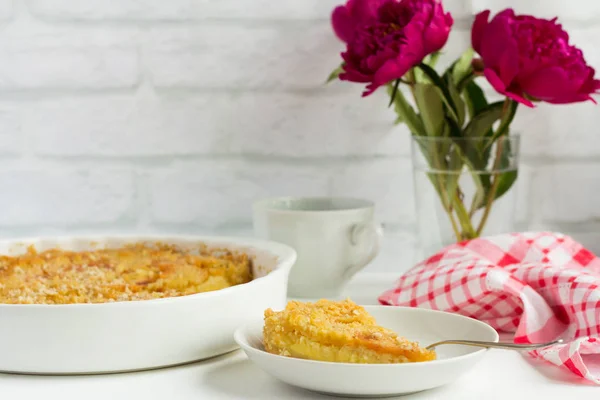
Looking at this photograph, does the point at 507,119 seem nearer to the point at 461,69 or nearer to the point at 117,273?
the point at 461,69

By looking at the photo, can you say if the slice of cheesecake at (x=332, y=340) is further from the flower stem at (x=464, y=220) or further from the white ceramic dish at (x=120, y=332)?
the flower stem at (x=464, y=220)

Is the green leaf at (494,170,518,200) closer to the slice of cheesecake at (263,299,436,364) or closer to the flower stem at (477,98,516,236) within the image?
the flower stem at (477,98,516,236)

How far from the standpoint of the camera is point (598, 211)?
1.25 m

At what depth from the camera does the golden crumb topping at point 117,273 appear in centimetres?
78

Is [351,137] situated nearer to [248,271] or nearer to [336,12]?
[336,12]

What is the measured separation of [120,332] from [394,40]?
49cm

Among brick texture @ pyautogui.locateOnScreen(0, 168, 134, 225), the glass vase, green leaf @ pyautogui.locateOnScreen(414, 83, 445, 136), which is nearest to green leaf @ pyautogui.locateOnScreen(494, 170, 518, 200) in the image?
the glass vase

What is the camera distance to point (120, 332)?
70 centimetres

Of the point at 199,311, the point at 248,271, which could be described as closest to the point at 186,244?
the point at 248,271

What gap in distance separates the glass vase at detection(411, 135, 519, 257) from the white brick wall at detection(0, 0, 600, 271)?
0.17m

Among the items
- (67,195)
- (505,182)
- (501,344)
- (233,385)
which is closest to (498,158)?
(505,182)

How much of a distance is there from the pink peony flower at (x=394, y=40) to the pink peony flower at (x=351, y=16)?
1.9 inches

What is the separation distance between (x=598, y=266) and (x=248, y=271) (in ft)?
1.40

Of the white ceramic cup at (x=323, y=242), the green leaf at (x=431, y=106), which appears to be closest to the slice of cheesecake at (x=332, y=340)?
the white ceramic cup at (x=323, y=242)
